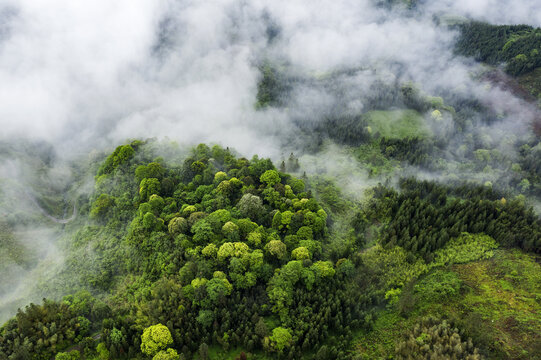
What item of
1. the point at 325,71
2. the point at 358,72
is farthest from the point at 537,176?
the point at 325,71

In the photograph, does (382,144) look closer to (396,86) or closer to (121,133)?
(396,86)

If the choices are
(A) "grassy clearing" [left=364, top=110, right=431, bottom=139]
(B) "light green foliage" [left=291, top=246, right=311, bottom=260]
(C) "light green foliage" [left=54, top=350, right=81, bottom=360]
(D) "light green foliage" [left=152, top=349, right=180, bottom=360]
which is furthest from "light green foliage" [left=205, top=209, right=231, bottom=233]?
(A) "grassy clearing" [left=364, top=110, right=431, bottom=139]

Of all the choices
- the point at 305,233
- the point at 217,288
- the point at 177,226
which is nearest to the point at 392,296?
the point at 305,233

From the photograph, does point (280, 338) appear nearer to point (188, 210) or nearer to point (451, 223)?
point (188, 210)

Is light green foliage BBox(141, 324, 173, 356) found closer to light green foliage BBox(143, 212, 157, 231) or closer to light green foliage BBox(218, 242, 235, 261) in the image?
light green foliage BBox(218, 242, 235, 261)

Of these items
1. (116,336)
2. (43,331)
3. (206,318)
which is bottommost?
(116,336)

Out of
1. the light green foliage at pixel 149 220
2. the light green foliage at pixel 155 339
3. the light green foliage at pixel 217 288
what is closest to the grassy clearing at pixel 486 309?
the light green foliage at pixel 217 288
